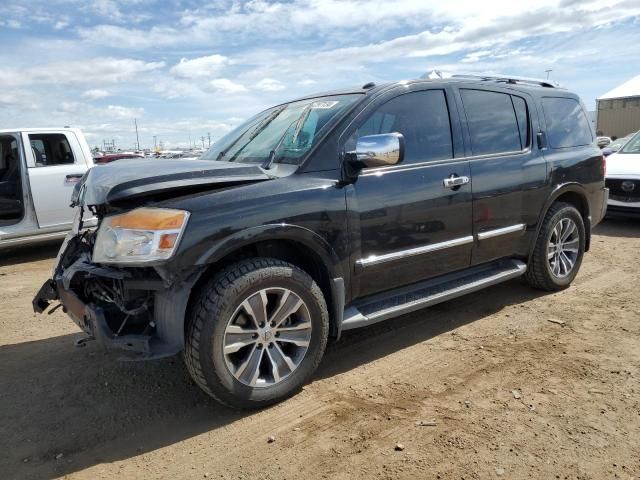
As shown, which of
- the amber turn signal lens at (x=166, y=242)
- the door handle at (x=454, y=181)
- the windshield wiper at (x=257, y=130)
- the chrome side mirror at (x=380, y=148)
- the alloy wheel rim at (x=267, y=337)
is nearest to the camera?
the amber turn signal lens at (x=166, y=242)

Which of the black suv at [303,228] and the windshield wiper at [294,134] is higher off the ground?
the windshield wiper at [294,134]

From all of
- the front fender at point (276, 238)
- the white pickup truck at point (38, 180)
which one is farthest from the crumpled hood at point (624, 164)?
the white pickup truck at point (38, 180)

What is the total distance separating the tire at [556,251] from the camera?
4.51 metres

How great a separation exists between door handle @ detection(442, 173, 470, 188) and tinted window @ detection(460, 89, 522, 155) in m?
0.32

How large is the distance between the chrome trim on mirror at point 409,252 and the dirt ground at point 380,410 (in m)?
0.72

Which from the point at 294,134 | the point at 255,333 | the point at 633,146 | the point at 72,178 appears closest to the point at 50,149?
the point at 72,178

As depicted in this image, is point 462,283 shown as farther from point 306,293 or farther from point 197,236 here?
point 197,236

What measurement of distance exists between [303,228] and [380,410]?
1128 mm

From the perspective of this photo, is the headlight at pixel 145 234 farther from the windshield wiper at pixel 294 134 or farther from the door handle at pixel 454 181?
the door handle at pixel 454 181

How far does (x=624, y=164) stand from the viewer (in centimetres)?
841

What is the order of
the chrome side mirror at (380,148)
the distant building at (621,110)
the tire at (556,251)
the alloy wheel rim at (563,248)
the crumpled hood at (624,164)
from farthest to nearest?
the distant building at (621,110) < the crumpled hood at (624,164) < the alloy wheel rim at (563,248) < the tire at (556,251) < the chrome side mirror at (380,148)

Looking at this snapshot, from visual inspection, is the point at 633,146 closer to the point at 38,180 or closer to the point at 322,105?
the point at 322,105

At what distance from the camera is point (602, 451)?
7.92 feet

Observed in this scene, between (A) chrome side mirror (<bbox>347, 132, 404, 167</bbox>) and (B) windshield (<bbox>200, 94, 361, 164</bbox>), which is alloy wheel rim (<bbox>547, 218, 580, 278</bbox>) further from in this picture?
(B) windshield (<bbox>200, 94, 361, 164</bbox>)
